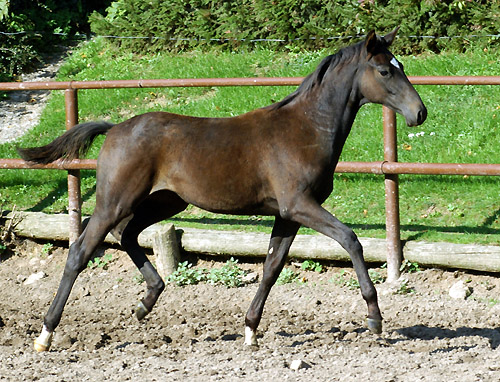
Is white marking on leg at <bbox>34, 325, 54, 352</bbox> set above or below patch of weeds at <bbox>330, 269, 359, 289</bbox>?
above

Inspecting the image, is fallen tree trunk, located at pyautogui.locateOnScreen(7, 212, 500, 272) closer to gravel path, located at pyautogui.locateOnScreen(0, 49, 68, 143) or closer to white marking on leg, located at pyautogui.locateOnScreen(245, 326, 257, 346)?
white marking on leg, located at pyautogui.locateOnScreen(245, 326, 257, 346)

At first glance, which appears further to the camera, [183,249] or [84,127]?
[183,249]

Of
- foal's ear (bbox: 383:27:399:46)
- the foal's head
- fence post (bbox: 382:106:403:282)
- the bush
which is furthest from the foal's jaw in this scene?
the bush

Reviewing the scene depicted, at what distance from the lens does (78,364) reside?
16.2ft

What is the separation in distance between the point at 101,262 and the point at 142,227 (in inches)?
68.4

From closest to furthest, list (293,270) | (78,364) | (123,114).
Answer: (78,364) → (293,270) → (123,114)

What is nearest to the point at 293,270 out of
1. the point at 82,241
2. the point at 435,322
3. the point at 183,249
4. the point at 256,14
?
the point at 183,249

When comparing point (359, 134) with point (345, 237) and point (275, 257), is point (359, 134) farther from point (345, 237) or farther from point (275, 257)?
point (345, 237)

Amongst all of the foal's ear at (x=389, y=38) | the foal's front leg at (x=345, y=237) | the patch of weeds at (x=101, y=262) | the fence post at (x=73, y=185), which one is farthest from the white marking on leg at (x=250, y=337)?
the fence post at (x=73, y=185)

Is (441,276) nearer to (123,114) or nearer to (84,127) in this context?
(84,127)

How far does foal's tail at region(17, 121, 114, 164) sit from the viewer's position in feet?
19.8

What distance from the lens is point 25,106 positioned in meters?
11.4

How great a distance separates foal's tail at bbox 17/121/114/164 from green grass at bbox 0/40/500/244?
6.28 feet

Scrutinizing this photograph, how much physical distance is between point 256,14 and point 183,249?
5218mm
